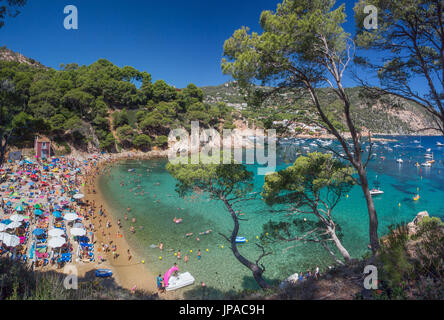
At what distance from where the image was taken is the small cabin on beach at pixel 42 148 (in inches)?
1122

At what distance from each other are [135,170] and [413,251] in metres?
31.8

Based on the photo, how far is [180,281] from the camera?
407 inches

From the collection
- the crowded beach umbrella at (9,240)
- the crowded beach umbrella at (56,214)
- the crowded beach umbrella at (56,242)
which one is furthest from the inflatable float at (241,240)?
the crowded beach umbrella at (56,214)

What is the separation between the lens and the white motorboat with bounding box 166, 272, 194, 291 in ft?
33.1

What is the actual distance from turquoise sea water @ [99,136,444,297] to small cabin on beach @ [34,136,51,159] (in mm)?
8642

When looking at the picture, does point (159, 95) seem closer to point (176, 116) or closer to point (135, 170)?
point (176, 116)

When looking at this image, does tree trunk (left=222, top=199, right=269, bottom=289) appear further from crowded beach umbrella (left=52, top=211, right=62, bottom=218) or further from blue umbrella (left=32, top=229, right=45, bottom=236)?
crowded beach umbrella (left=52, top=211, right=62, bottom=218)

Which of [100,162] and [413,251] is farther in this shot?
[100,162]

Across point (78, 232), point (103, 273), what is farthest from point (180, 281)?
point (78, 232)

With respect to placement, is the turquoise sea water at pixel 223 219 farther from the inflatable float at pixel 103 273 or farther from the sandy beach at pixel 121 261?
the inflatable float at pixel 103 273

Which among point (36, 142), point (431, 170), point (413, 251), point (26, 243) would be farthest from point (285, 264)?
point (431, 170)

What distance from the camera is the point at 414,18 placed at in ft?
16.4

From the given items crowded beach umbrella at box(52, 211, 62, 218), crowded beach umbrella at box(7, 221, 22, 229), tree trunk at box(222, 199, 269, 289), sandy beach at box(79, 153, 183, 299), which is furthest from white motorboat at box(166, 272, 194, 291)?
crowded beach umbrella at box(52, 211, 62, 218)
